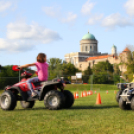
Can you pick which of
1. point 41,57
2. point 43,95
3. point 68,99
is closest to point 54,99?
point 43,95

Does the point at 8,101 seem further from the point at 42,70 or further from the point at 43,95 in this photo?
the point at 42,70

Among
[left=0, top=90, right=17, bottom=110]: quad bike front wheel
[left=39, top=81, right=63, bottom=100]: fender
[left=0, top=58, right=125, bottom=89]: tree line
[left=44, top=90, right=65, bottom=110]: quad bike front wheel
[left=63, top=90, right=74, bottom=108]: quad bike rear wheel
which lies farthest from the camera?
[left=0, top=58, right=125, bottom=89]: tree line

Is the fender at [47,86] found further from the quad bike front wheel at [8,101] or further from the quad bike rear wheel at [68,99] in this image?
the quad bike front wheel at [8,101]

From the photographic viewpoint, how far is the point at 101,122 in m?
6.43

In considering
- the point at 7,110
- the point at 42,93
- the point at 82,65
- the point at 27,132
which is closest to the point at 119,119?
the point at 27,132

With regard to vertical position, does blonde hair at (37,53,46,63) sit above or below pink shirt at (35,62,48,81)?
above

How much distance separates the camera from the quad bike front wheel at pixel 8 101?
9.75 meters

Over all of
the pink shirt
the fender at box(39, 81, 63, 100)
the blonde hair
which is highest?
the blonde hair

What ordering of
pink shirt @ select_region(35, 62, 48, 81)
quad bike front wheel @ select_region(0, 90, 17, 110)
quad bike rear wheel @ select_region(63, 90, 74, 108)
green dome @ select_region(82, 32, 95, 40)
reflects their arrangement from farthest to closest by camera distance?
green dome @ select_region(82, 32, 95, 40)
quad bike rear wheel @ select_region(63, 90, 74, 108)
quad bike front wheel @ select_region(0, 90, 17, 110)
pink shirt @ select_region(35, 62, 48, 81)

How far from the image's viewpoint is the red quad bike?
30.3 feet

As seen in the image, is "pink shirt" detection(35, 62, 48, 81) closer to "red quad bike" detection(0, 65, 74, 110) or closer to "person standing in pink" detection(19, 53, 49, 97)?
"person standing in pink" detection(19, 53, 49, 97)

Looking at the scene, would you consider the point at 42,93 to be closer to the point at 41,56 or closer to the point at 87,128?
the point at 41,56

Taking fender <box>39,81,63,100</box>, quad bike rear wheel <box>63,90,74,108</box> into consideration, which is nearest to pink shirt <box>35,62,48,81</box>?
fender <box>39,81,63,100</box>

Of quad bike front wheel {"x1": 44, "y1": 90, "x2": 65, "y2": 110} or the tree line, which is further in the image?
the tree line
